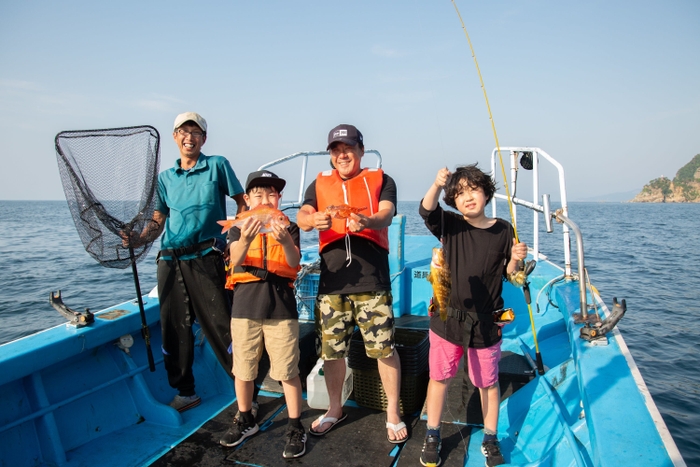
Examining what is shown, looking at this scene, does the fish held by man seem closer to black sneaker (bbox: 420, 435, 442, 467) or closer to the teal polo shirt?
black sneaker (bbox: 420, 435, 442, 467)

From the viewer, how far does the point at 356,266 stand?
3.43 meters

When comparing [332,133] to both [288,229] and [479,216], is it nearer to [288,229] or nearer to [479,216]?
[288,229]

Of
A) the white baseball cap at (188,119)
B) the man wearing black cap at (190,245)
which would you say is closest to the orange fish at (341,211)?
the man wearing black cap at (190,245)

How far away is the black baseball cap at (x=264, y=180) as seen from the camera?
138 inches

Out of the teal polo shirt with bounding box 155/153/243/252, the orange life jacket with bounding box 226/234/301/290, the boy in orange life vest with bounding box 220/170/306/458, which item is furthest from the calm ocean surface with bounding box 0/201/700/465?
the teal polo shirt with bounding box 155/153/243/252

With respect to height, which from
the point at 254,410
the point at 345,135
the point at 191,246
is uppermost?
the point at 345,135

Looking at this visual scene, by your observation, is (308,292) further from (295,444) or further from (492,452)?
(492,452)

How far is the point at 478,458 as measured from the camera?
11.0 feet

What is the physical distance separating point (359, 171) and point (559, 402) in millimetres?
2452

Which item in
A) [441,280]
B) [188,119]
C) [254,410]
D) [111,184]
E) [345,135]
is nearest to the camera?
[441,280]

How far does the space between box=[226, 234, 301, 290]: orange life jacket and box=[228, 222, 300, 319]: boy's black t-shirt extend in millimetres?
80

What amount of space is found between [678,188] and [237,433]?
597 feet

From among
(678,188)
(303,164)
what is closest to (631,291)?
(303,164)

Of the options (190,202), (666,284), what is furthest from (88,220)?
(666,284)
